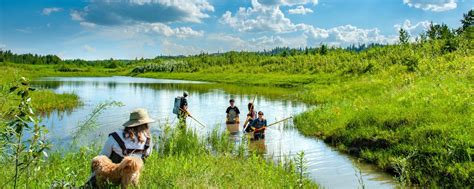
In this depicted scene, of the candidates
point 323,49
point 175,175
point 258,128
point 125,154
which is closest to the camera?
point 125,154

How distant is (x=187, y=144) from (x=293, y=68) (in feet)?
189

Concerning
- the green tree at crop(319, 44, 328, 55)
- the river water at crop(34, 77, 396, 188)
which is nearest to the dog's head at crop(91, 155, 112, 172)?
the river water at crop(34, 77, 396, 188)

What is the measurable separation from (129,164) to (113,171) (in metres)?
0.34

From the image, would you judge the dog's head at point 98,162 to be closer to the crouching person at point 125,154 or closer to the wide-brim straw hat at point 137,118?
the crouching person at point 125,154

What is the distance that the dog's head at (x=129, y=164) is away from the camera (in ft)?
20.1

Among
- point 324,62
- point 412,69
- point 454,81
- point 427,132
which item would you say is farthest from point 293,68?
point 427,132

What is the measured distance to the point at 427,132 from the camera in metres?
11.9

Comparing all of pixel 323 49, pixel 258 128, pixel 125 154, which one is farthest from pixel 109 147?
pixel 323 49

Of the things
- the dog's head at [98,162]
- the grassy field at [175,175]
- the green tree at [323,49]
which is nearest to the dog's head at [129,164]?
the dog's head at [98,162]

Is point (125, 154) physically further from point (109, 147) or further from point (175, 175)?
point (175, 175)

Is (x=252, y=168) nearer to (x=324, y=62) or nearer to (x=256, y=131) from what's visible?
(x=256, y=131)

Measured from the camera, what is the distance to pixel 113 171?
632cm

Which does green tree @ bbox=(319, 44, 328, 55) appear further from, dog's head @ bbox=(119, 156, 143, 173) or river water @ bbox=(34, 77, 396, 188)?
dog's head @ bbox=(119, 156, 143, 173)

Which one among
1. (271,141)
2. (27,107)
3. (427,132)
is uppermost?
(27,107)
